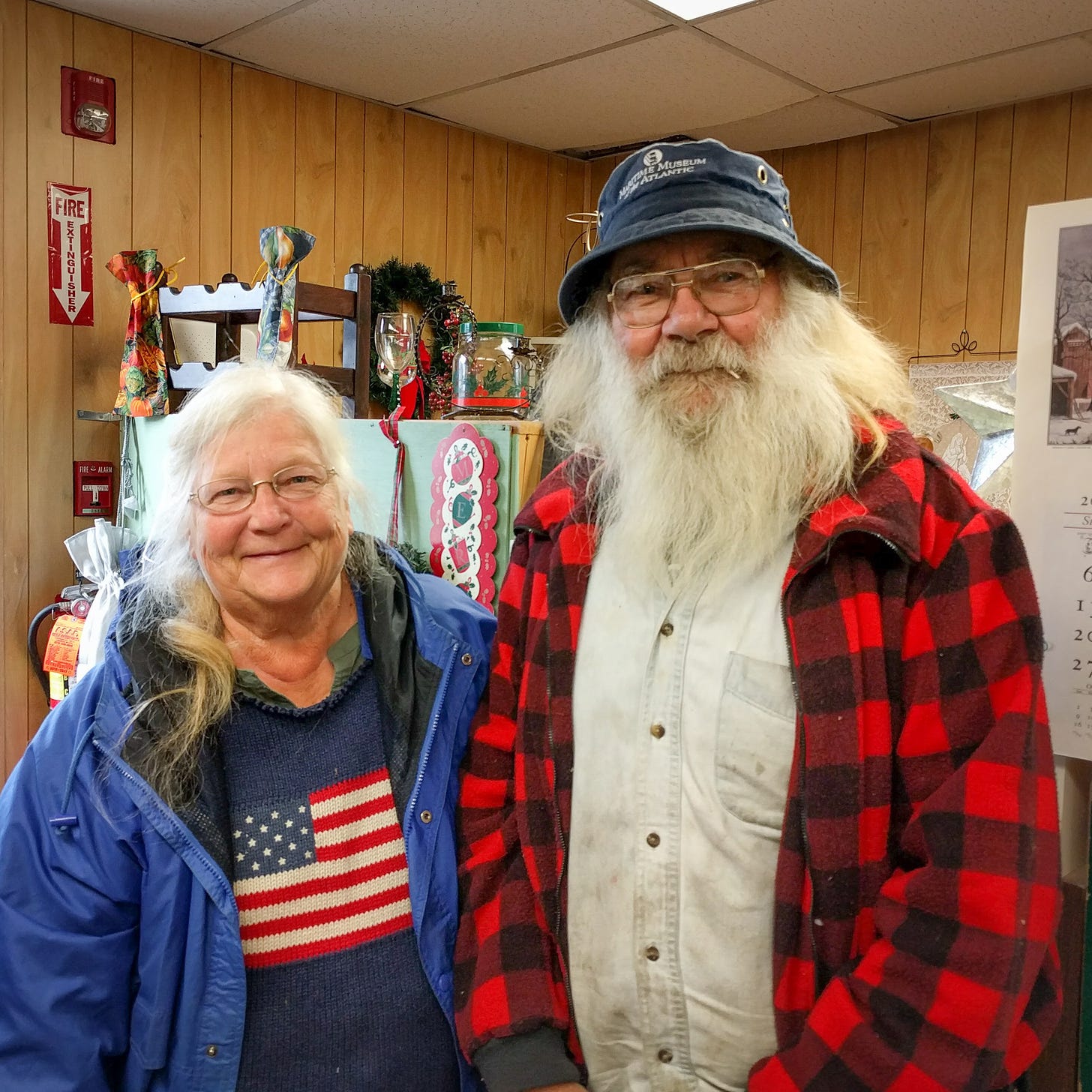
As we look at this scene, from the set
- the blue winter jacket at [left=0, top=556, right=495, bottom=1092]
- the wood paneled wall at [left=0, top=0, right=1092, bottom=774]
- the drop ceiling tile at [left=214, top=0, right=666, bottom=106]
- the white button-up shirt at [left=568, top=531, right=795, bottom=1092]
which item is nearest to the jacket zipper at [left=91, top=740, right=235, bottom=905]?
the blue winter jacket at [left=0, top=556, right=495, bottom=1092]

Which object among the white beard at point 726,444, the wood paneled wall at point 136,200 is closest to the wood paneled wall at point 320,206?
the wood paneled wall at point 136,200

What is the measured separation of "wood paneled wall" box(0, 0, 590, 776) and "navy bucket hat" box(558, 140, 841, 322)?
2337 millimetres

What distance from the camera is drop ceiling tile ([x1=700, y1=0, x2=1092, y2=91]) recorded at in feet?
9.30

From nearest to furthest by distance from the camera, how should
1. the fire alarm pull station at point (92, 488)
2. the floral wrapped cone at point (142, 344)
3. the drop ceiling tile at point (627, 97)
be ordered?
the floral wrapped cone at point (142, 344) < the fire alarm pull station at point (92, 488) < the drop ceiling tile at point (627, 97)

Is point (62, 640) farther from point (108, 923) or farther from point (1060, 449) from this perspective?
point (1060, 449)

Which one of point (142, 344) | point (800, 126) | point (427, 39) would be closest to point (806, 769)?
point (142, 344)

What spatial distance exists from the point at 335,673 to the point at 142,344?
168cm

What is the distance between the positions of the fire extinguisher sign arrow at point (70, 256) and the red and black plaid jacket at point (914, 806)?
8.81 ft

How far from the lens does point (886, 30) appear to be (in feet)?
9.82

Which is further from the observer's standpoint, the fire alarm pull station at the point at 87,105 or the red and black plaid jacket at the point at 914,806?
the fire alarm pull station at the point at 87,105

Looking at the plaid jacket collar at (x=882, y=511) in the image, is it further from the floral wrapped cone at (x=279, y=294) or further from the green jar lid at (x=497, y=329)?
the floral wrapped cone at (x=279, y=294)

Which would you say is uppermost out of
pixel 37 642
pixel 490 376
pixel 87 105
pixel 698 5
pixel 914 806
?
pixel 698 5

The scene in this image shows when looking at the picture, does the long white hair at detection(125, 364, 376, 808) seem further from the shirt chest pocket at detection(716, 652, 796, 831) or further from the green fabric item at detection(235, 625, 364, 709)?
the shirt chest pocket at detection(716, 652, 796, 831)

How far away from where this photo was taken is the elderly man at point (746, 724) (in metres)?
0.97
